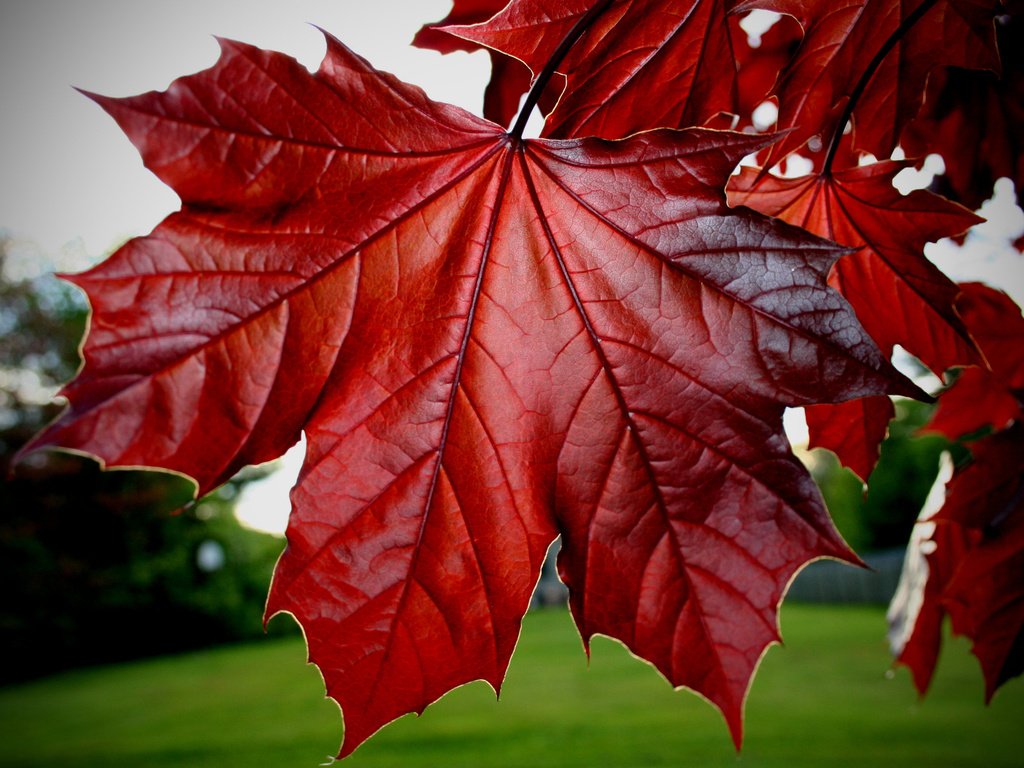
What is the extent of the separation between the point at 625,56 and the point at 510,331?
0.76 ft

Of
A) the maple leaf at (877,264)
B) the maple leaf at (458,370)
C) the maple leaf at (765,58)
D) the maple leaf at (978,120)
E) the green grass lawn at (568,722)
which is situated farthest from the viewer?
the green grass lawn at (568,722)

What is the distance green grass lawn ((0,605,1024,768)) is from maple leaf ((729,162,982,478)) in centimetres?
405

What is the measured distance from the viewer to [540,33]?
21.1 inches

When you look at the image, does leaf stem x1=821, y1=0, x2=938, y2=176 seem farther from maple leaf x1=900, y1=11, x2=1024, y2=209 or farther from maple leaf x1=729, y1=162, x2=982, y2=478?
maple leaf x1=900, y1=11, x2=1024, y2=209

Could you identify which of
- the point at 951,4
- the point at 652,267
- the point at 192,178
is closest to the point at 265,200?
the point at 192,178

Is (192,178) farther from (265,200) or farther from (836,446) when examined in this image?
(836,446)

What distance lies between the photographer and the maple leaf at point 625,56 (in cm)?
53

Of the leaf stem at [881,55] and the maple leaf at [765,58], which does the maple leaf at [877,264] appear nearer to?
the leaf stem at [881,55]

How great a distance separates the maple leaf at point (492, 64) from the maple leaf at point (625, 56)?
15 centimetres

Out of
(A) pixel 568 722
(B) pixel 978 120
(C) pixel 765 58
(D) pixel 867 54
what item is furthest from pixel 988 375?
(A) pixel 568 722

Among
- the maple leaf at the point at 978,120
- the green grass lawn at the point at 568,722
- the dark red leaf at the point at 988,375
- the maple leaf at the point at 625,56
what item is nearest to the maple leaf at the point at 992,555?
the dark red leaf at the point at 988,375

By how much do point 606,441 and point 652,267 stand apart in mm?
139

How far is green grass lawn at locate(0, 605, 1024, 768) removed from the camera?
5871 millimetres

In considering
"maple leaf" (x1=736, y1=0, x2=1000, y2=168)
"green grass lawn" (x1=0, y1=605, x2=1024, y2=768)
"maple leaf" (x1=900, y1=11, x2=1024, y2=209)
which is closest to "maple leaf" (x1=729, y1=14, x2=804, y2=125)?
"maple leaf" (x1=900, y1=11, x2=1024, y2=209)
